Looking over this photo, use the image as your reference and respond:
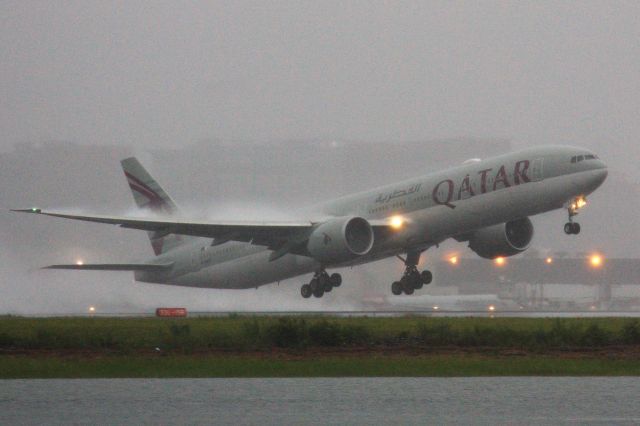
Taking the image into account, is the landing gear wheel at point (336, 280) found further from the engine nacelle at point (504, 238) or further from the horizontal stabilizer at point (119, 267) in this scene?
the horizontal stabilizer at point (119, 267)

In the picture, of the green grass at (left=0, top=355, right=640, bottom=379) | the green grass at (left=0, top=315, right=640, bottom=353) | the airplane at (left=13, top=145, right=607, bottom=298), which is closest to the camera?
the green grass at (left=0, top=355, right=640, bottom=379)

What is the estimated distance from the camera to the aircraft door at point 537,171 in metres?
45.3

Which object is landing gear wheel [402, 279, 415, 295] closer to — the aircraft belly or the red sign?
the aircraft belly

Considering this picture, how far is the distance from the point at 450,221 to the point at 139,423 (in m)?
32.1

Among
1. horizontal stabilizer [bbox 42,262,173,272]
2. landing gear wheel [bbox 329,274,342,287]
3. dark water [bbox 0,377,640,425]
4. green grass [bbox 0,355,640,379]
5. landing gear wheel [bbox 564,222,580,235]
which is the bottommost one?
dark water [bbox 0,377,640,425]

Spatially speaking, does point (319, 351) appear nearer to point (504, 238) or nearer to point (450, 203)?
point (450, 203)

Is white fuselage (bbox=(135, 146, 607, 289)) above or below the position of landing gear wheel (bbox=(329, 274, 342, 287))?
above

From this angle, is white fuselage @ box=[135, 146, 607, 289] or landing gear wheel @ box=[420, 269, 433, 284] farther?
landing gear wheel @ box=[420, 269, 433, 284]

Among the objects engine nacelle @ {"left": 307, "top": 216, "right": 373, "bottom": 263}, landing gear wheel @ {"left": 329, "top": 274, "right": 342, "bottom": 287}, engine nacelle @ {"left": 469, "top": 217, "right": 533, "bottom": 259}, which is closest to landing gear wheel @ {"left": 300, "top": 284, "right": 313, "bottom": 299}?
landing gear wheel @ {"left": 329, "top": 274, "right": 342, "bottom": 287}

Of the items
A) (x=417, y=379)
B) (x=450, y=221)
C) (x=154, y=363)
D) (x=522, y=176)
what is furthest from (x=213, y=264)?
(x=417, y=379)

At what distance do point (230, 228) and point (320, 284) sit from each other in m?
4.87

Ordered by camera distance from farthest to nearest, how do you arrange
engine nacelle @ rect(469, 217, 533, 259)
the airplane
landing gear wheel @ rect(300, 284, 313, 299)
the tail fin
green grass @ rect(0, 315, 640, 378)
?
the tail fin
landing gear wheel @ rect(300, 284, 313, 299)
engine nacelle @ rect(469, 217, 533, 259)
the airplane
green grass @ rect(0, 315, 640, 378)

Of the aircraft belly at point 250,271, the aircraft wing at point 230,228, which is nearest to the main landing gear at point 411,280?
the aircraft belly at point 250,271

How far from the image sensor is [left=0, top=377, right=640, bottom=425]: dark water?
56.6 ft
